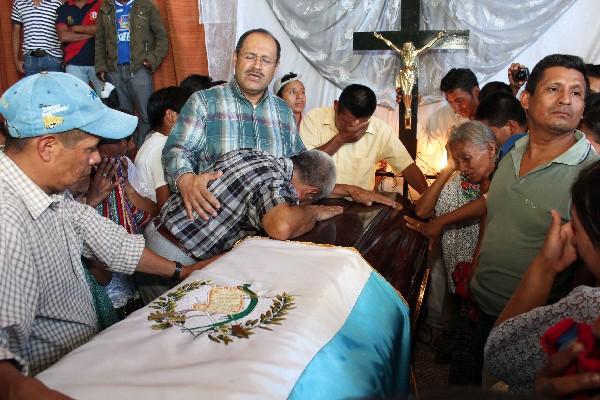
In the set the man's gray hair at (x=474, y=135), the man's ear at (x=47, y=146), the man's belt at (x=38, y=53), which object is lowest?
the man's gray hair at (x=474, y=135)

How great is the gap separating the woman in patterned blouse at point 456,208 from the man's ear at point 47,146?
5.52ft

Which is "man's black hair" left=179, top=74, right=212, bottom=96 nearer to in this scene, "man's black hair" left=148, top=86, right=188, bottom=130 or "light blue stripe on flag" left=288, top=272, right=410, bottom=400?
"man's black hair" left=148, top=86, right=188, bottom=130

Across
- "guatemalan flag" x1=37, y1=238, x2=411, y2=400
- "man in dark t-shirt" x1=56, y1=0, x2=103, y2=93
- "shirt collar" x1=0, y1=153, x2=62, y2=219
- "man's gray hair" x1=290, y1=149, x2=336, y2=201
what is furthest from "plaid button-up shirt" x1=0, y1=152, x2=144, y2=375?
"man in dark t-shirt" x1=56, y1=0, x2=103, y2=93

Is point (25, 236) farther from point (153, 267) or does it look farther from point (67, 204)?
point (153, 267)

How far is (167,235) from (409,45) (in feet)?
9.58

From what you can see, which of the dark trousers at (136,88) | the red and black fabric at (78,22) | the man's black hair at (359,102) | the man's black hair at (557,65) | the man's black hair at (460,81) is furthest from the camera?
the red and black fabric at (78,22)

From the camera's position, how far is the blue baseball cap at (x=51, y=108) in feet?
4.61

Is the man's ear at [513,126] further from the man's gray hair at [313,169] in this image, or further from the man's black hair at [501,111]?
the man's gray hair at [313,169]

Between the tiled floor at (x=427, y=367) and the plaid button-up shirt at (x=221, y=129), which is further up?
the plaid button-up shirt at (x=221, y=129)

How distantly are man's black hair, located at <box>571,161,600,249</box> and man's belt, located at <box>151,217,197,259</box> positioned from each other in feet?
4.69

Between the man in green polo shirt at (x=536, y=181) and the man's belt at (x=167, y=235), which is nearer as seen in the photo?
the man in green polo shirt at (x=536, y=181)

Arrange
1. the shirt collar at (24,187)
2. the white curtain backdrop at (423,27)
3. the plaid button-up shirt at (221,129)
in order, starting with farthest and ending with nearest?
the white curtain backdrop at (423,27)
the plaid button-up shirt at (221,129)
the shirt collar at (24,187)

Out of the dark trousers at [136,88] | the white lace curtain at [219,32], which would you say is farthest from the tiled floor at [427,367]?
the dark trousers at [136,88]

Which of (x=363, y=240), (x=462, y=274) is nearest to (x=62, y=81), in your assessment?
(x=363, y=240)
